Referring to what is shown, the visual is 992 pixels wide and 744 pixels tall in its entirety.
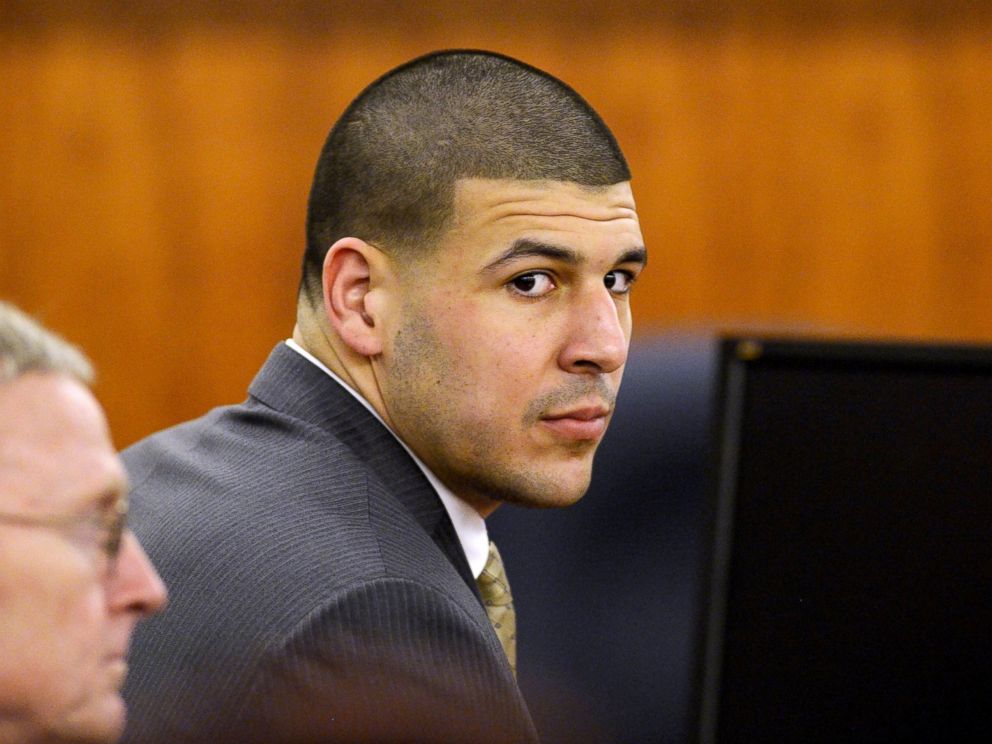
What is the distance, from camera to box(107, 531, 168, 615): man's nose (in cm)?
77

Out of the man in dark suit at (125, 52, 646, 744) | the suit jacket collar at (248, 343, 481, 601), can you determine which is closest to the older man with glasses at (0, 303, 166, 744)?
the man in dark suit at (125, 52, 646, 744)

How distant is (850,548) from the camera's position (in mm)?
922

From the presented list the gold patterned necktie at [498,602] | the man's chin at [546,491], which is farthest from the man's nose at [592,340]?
the gold patterned necktie at [498,602]

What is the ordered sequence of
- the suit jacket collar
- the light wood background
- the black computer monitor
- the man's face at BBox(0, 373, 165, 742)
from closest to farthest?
the man's face at BBox(0, 373, 165, 742) < the black computer monitor < the suit jacket collar < the light wood background

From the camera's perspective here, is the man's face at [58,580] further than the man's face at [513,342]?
No

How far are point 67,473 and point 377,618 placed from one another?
362 mm

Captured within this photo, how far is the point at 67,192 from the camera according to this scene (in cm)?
312

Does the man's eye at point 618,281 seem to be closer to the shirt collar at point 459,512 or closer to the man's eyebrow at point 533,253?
the man's eyebrow at point 533,253

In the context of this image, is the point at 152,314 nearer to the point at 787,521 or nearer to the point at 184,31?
the point at 184,31

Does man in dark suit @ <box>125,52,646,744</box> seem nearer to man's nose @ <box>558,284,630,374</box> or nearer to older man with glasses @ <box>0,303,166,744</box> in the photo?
man's nose @ <box>558,284,630,374</box>

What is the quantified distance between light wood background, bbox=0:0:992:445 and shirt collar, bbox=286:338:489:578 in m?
1.72

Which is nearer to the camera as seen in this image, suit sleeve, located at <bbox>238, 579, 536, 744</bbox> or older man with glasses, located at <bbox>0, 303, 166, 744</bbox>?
older man with glasses, located at <bbox>0, 303, 166, 744</bbox>

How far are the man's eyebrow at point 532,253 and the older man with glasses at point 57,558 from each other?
0.60 m

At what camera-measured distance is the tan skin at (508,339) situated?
131 cm
